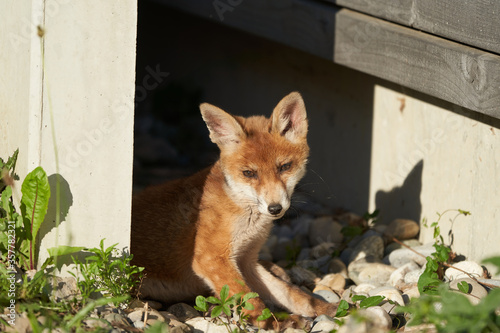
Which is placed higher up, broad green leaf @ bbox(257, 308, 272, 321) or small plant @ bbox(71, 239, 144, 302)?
small plant @ bbox(71, 239, 144, 302)

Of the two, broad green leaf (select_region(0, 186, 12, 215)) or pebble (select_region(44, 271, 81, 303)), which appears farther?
broad green leaf (select_region(0, 186, 12, 215))

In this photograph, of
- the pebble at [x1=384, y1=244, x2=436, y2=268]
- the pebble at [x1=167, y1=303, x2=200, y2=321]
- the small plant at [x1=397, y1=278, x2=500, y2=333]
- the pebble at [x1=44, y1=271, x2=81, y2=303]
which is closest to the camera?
the small plant at [x1=397, y1=278, x2=500, y2=333]

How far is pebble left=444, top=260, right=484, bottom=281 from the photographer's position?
446cm

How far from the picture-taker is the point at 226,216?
4.32 metres

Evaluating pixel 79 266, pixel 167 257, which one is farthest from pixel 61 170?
pixel 167 257

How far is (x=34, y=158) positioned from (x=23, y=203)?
0.93ft

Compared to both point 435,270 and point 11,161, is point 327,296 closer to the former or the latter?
point 435,270

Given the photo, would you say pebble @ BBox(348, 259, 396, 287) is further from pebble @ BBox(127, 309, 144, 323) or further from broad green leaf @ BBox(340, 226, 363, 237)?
pebble @ BBox(127, 309, 144, 323)

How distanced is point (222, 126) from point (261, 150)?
0.35 m

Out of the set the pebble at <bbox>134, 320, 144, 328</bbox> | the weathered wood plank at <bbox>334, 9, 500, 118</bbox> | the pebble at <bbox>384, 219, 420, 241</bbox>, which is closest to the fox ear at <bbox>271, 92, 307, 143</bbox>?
the weathered wood plank at <bbox>334, 9, 500, 118</bbox>

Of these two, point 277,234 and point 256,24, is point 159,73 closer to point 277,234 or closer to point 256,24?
point 256,24

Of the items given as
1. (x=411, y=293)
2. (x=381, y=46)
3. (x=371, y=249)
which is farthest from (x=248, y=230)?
(x=381, y=46)

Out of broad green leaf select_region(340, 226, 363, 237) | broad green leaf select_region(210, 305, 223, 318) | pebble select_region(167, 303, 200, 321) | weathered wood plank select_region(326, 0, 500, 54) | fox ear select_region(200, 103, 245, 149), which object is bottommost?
pebble select_region(167, 303, 200, 321)

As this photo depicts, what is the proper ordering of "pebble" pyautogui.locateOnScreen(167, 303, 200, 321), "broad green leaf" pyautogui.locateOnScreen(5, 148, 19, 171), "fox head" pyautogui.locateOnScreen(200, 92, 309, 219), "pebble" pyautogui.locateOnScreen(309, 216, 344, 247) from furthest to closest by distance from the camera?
"pebble" pyautogui.locateOnScreen(309, 216, 344, 247) < "fox head" pyautogui.locateOnScreen(200, 92, 309, 219) < "pebble" pyautogui.locateOnScreen(167, 303, 200, 321) < "broad green leaf" pyautogui.locateOnScreen(5, 148, 19, 171)
